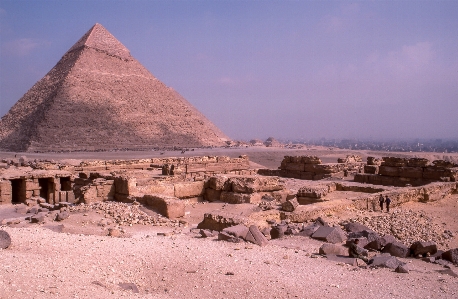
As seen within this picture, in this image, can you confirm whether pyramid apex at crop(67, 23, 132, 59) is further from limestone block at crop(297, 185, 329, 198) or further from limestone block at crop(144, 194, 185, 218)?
limestone block at crop(144, 194, 185, 218)

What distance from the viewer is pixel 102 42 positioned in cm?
10225

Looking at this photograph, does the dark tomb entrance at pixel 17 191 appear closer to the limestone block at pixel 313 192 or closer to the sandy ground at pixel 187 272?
the sandy ground at pixel 187 272

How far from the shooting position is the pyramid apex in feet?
327

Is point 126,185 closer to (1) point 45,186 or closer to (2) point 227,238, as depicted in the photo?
(1) point 45,186

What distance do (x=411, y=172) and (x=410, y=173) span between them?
5 centimetres

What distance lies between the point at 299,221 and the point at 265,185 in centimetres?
260

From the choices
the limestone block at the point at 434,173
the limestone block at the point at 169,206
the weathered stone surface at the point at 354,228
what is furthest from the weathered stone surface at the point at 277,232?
the limestone block at the point at 434,173

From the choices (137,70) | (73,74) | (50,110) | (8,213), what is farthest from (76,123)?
(8,213)

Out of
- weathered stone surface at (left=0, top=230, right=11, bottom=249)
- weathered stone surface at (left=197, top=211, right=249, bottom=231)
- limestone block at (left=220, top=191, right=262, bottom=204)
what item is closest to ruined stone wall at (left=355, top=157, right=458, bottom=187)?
limestone block at (left=220, top=191, right=262, bottom=204)

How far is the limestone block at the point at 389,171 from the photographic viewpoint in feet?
45.9

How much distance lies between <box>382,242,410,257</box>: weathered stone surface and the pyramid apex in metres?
101

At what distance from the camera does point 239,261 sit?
461 cm

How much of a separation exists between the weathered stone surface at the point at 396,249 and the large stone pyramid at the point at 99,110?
59.0 meters

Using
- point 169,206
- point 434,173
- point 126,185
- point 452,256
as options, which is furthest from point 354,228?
point 434,173
